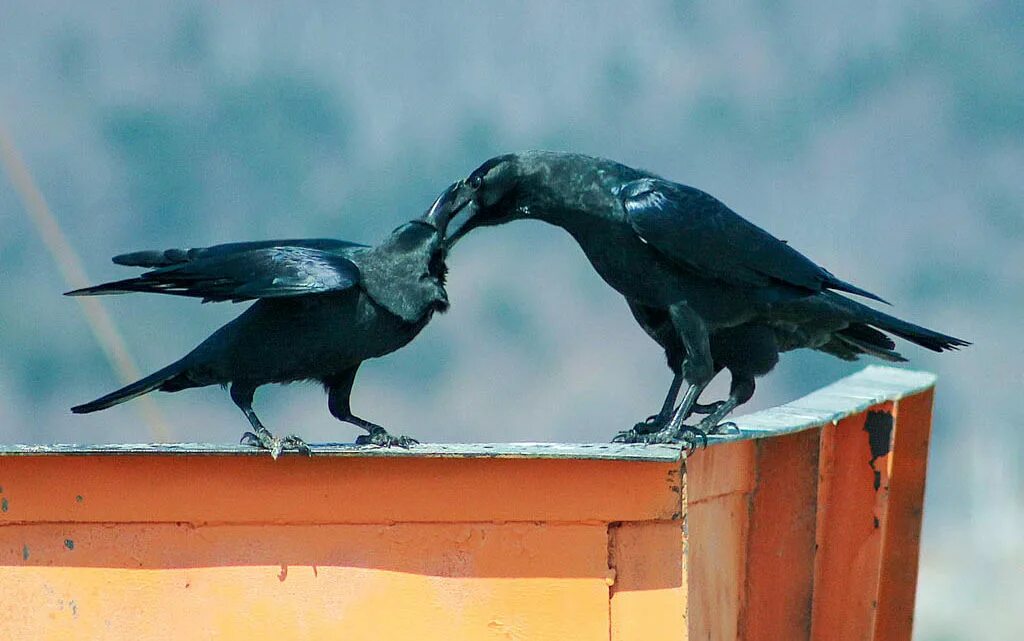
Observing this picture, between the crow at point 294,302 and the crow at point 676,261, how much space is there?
224 millimetres

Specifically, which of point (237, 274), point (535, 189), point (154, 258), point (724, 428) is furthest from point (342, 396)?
point (724, 428)

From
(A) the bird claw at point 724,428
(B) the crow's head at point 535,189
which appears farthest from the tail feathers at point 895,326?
(B) the crow's head at point 535,189

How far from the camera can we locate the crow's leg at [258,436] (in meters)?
3.10

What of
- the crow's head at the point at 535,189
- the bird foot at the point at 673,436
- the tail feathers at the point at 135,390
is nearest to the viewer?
the bird foot at the point at 673,436

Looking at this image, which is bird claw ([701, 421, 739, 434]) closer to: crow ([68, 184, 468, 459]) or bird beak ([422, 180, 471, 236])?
crow ([68, 184, 468, 459])

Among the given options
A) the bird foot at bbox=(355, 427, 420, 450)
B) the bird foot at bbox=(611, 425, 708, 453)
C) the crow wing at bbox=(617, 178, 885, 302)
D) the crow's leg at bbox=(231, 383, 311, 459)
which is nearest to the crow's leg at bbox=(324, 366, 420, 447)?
the bird foot at bbox=(355, 427, 420, 450)

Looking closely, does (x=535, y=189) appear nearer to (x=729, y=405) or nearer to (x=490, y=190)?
(x=490, y=190)

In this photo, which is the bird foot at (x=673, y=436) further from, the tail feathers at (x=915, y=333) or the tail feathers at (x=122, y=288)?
the tail feathers at (x=122, y=288)

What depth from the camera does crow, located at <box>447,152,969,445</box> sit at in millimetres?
3959

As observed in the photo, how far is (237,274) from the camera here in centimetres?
370

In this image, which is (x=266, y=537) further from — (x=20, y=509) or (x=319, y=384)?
(x=319, y=384)

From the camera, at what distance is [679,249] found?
3.95 m

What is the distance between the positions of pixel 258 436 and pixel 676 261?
1250 mm

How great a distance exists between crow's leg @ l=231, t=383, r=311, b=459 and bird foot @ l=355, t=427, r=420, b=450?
0.90ft
